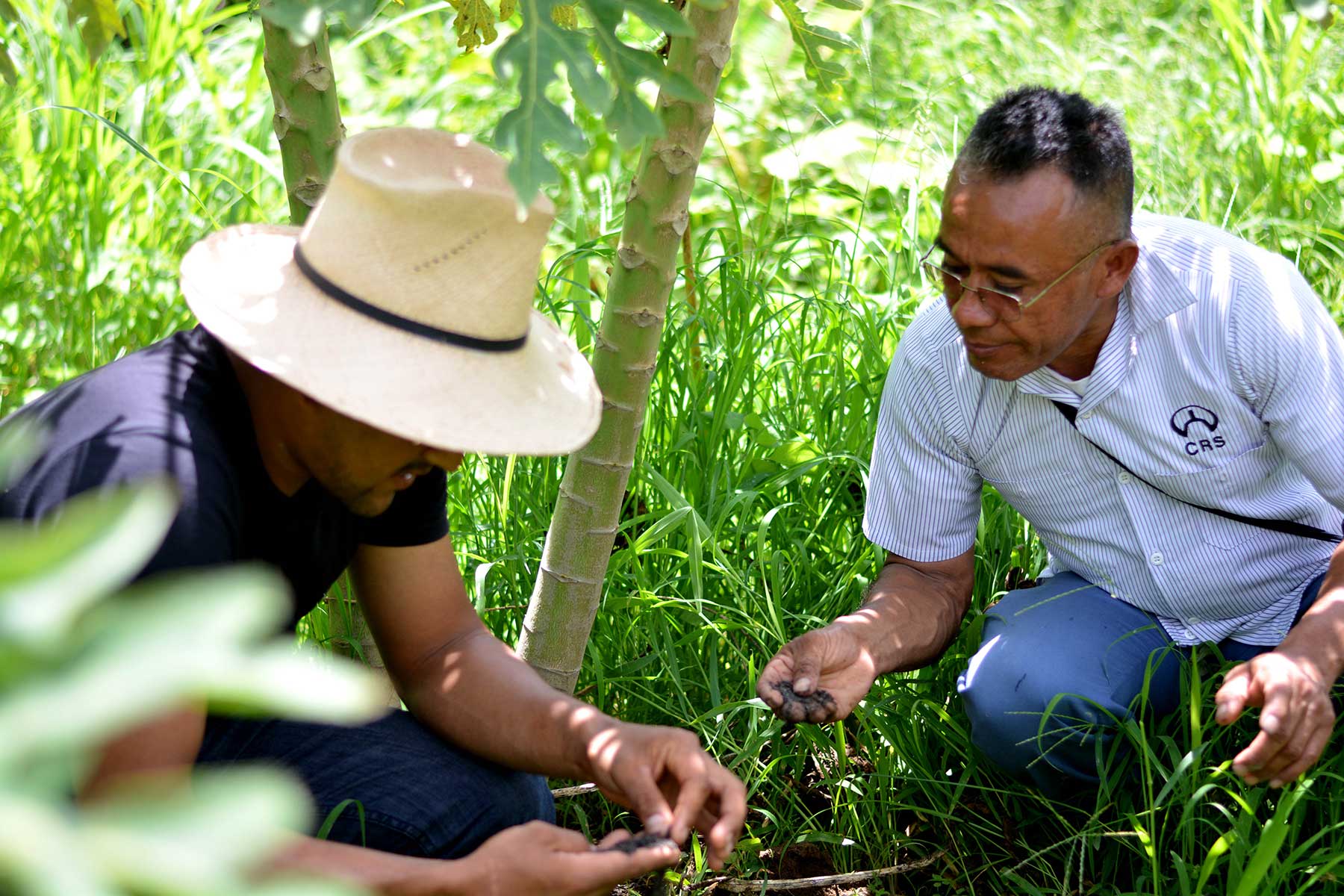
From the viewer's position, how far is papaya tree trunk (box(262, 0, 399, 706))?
1.89 m

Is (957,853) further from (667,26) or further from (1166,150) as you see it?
(1166,150)

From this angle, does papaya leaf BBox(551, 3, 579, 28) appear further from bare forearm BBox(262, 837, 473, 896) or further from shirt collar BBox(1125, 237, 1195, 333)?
bare forearm BBox(262, 837, 473, 896)

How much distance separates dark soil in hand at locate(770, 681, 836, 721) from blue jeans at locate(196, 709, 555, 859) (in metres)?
0.43

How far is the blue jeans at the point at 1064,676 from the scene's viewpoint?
224 centimetres

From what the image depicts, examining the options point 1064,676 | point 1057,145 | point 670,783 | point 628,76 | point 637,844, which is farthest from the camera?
point 1064,676

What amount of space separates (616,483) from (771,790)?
0.68 metres

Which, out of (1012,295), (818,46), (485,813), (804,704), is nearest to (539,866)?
(485,813)

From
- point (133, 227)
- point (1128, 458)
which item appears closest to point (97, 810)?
point (1128, 458)

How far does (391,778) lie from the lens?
77.9 inches

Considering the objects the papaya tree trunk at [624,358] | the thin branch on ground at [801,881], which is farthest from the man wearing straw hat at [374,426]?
the thin branch on ground at [801,881]

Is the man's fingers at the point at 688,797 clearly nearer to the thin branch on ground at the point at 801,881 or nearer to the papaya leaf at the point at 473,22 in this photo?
the thin branch on ground at the point at 801,881

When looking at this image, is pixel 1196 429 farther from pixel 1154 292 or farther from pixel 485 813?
pixel 485 813

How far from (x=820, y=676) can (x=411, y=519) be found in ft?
2.23

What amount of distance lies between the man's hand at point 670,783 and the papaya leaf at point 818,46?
41.1 inches
